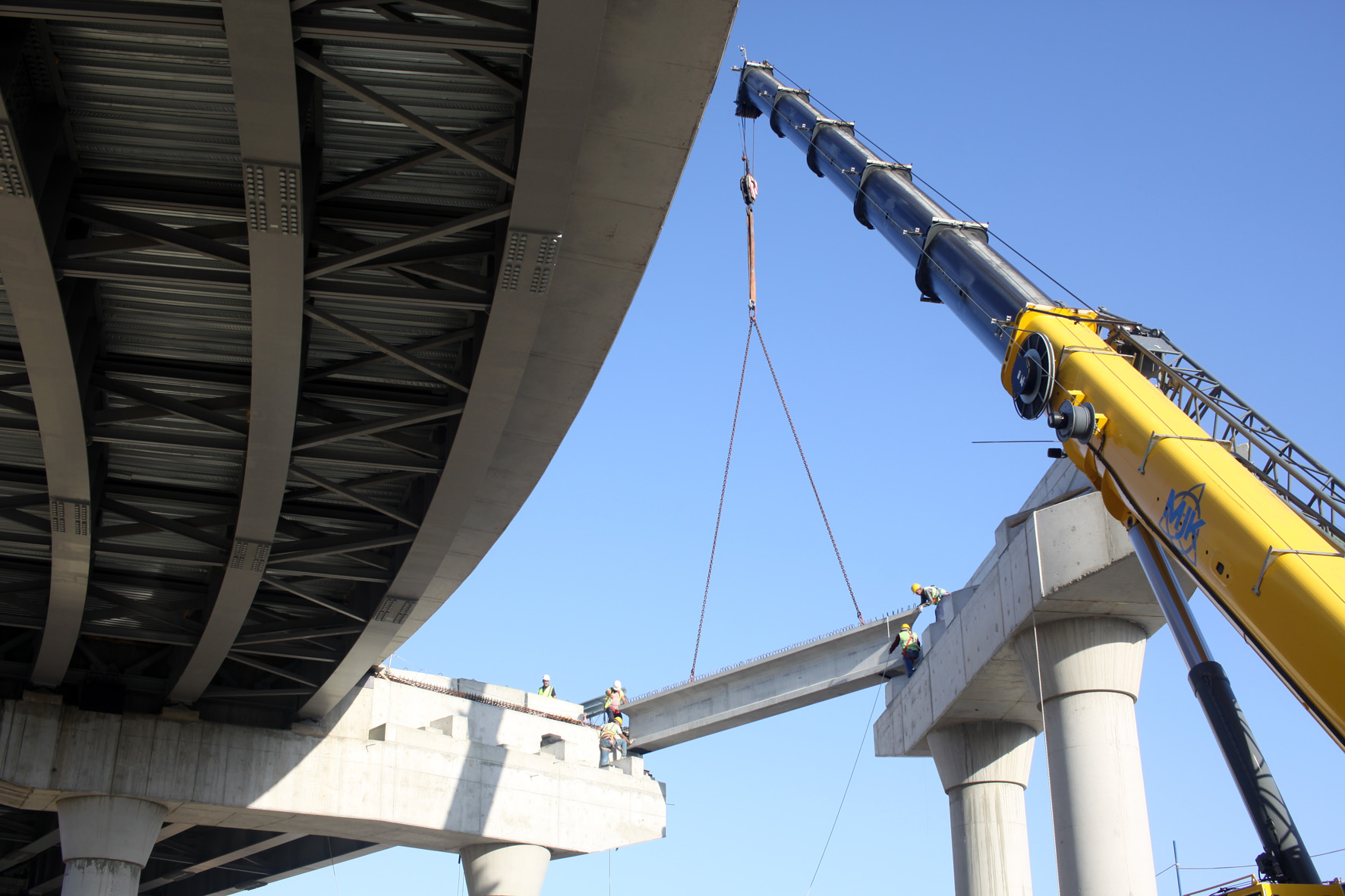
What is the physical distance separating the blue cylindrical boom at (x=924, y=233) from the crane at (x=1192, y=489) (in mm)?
41

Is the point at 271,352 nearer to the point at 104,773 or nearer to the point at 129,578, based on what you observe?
the point at 129,578

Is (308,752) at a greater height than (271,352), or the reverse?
(271,352)

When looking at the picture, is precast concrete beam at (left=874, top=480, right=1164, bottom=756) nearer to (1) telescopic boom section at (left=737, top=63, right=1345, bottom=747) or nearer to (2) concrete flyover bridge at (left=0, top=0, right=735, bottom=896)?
(1) telescopic boom section at (left=737, top=63, right=1345, bottom=747)

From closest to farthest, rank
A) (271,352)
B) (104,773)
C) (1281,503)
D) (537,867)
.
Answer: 1. (1281,503)
2. (271,352)
3. (104,773)
4. (537,867)

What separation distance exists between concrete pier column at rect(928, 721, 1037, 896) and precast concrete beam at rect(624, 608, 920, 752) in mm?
4967

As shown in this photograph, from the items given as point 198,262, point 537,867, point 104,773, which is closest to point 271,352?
point 198,262

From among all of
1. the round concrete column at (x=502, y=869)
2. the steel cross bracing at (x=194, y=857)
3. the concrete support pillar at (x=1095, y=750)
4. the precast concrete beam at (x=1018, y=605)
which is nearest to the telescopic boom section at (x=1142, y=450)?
the precast concrete beam at (x=1018, y=605)

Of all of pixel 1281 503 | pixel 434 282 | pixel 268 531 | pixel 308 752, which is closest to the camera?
pixel 1281 503

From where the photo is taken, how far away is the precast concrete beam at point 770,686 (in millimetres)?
28375

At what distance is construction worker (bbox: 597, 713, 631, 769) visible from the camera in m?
32.6

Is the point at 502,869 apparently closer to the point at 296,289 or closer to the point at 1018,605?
the point at 1018,605

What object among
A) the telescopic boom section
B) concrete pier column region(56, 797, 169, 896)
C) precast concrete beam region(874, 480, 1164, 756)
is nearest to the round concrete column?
concrete pier column region(56, 797, 169, 896)

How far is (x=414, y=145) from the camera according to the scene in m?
12.4

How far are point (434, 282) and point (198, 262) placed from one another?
2.71m
